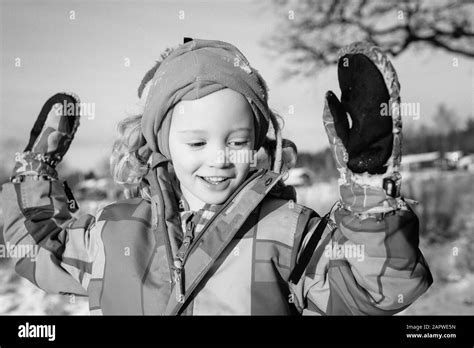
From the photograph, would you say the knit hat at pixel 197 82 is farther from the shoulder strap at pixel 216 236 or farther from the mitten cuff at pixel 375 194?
the mitten cuff at pixel 375 194

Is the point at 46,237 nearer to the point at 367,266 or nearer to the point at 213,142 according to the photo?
the point at 213,142

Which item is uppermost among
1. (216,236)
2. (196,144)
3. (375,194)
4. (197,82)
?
(197,82)

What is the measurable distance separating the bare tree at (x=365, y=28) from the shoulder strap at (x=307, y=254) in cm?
131

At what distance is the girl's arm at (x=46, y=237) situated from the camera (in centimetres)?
162

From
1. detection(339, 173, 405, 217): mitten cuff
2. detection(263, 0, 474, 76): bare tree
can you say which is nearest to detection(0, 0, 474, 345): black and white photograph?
detection(339, 173, 405, 217): mitten cuff

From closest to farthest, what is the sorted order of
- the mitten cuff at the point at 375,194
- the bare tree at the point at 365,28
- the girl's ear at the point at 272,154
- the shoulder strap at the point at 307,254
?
1. the mitten cuff at the point at 375,194
2. the shoulder strap at the point at 307,254
3. the girl's ear at the point at 272,154
4. the bare tree at the point at 365,28

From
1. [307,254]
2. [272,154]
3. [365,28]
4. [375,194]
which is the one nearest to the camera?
[375,194]

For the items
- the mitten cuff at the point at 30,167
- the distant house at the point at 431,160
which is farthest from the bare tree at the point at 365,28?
the mitten cuff at the point at 30,167

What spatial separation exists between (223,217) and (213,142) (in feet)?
0.63

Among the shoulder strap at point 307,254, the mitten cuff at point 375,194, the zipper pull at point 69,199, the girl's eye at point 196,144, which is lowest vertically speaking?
the shoulder strap at point 307,254

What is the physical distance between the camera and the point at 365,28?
273 cm

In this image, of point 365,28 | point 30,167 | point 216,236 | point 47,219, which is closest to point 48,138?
point 30,167
